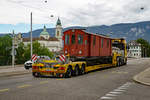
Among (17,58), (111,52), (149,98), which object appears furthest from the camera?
(17,58)

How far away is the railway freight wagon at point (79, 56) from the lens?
58.3 ft

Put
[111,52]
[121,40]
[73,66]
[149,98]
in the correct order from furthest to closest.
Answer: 1. [121,40]
2. [111,52]
3. [73,66]
4. [149,98]

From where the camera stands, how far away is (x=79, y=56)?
21.9 metres

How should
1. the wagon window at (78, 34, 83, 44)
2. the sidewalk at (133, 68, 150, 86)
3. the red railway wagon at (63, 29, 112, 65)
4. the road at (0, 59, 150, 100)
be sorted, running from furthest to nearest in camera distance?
the wagon window at (78, 34, 83, 44) < the red railway wagon at (63, 29, 112, 65) < the sidewalk at (133, 68, 150, 86) < the road at (0, 59, 150, 100)

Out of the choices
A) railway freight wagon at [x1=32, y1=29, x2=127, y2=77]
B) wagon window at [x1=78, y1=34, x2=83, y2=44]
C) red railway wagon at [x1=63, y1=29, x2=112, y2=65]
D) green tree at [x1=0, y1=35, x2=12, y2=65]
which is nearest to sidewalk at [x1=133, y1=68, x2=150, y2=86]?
railway freight wagon at [x1=32, y1=29, x2=127, y2=77]

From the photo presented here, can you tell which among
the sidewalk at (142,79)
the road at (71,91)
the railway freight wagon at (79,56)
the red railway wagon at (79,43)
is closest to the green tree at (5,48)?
the railway freight wagon at (79,56)

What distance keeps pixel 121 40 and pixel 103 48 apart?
11176 mm

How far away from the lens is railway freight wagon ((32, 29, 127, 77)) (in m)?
17.8

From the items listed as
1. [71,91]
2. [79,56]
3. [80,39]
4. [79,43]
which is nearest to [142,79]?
[71,91]

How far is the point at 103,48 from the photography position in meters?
27.8

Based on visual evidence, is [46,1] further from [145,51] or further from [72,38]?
[145,51]

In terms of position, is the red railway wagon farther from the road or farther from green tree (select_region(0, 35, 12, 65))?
green tree (select_region(0, 35, 12, 65))

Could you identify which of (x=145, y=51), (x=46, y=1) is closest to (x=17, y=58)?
(x=46, y=1)

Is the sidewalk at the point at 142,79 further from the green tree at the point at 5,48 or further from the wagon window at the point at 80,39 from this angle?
the green tree at the point at 5,48
